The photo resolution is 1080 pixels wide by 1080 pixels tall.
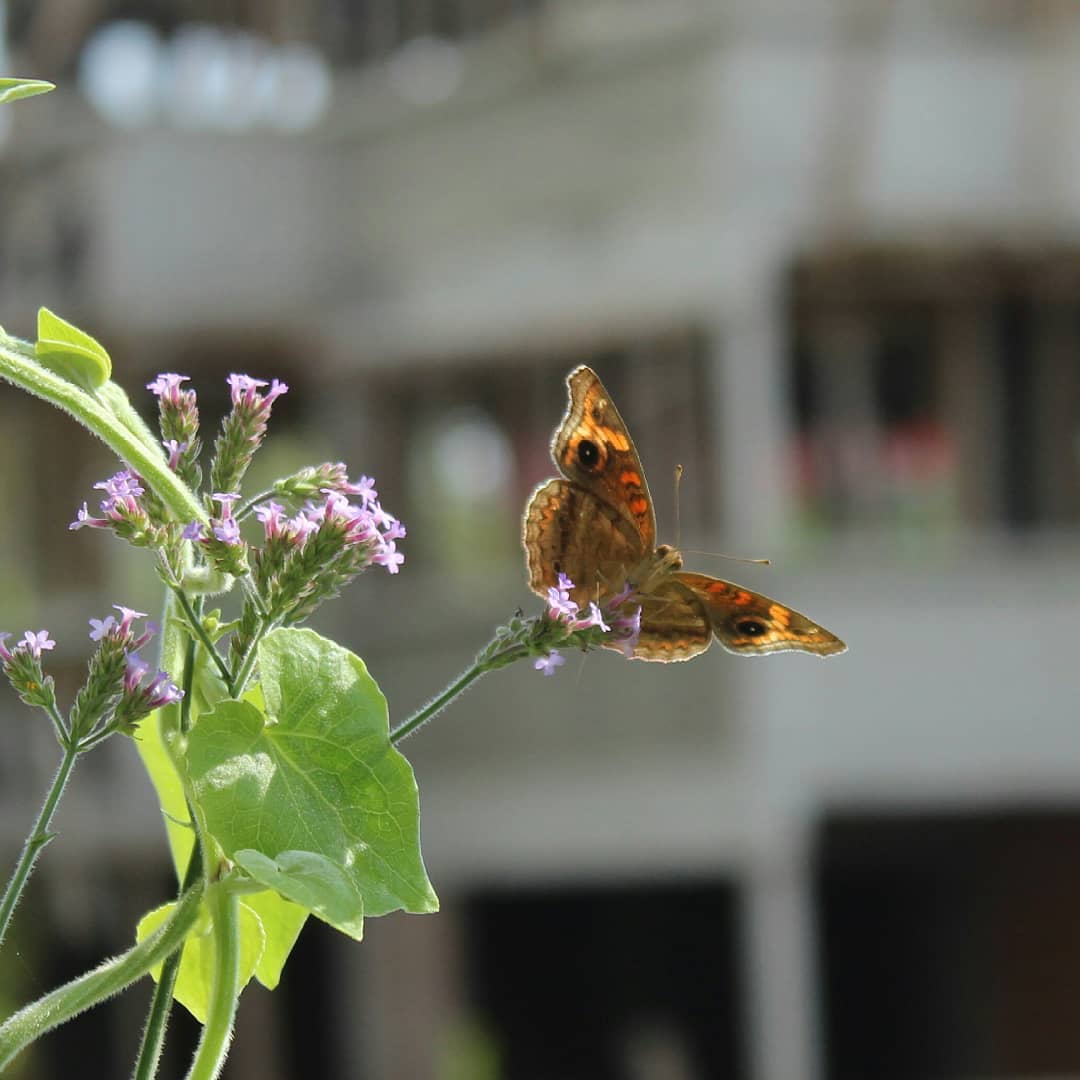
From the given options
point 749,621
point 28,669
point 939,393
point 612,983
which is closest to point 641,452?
point 939,393

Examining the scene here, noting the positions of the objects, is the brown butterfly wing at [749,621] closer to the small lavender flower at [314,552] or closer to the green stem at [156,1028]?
the small lavender flower at [314,552]

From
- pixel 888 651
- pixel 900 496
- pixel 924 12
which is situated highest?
pixel 924 12

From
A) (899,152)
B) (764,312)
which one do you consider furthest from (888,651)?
(899,152)

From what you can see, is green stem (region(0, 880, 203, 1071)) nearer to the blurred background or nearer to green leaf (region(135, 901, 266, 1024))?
green leaf (region(135, 901, 266, 1024))

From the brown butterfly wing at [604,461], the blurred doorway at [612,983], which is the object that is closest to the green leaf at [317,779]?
the brown butterfly wing at [604,461]

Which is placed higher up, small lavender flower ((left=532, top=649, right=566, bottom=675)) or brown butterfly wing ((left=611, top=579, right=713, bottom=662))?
small lavender flower ((left=532, top=649, right=566, bottom=675))

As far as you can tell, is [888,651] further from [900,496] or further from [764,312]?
[764,312]

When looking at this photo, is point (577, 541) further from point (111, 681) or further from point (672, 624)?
point (111, 681)

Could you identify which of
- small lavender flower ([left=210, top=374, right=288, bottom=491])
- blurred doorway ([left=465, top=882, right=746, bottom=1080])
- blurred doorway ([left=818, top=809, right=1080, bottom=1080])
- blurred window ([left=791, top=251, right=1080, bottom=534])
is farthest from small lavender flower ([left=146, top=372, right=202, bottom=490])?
blurred doorway ([left=465, top=882, right=746, bottom=1080])
